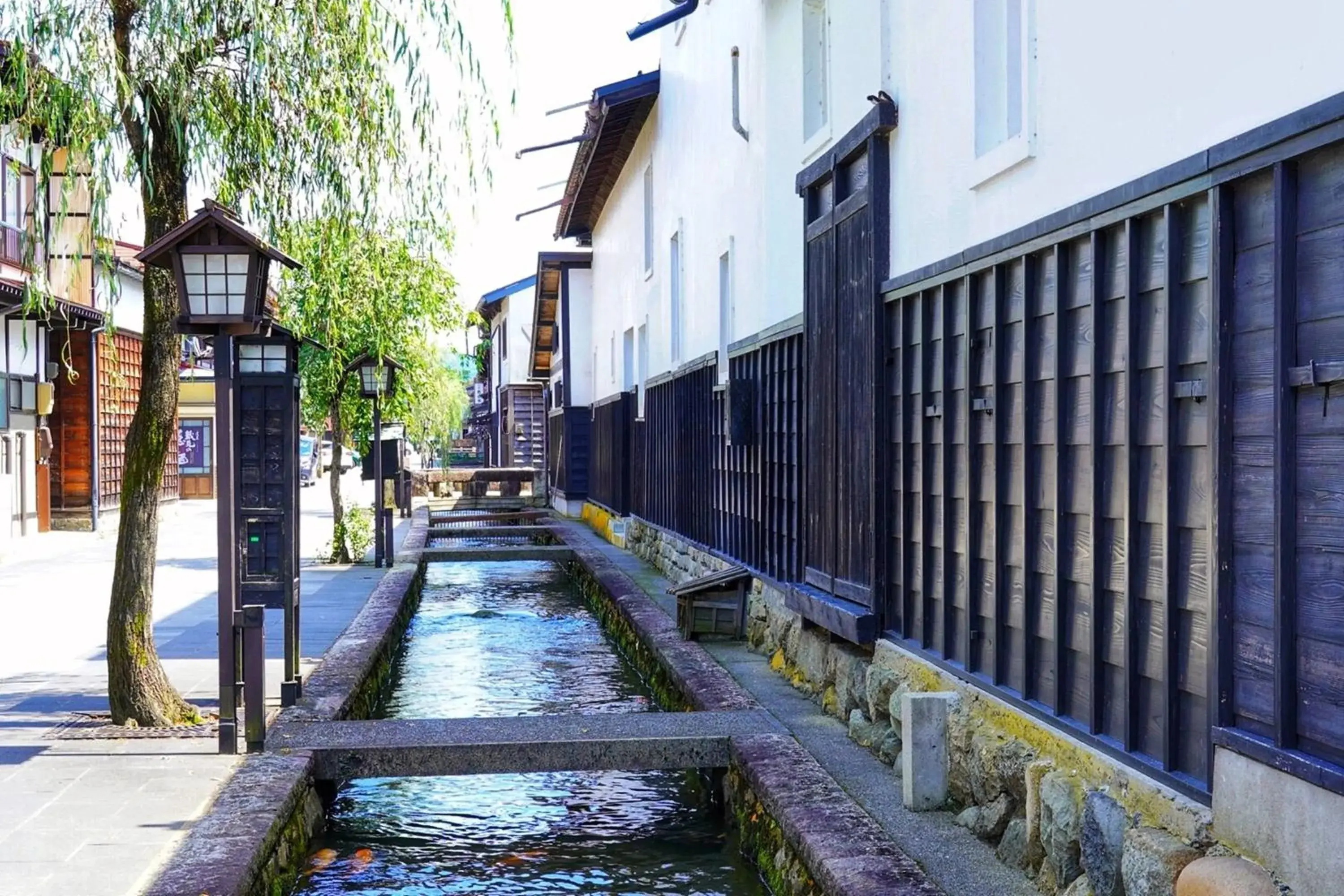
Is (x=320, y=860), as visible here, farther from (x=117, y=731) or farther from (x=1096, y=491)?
(x=1096, y=491)

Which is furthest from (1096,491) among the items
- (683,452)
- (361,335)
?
(361,335)

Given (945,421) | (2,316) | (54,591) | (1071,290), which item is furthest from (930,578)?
(2,316)

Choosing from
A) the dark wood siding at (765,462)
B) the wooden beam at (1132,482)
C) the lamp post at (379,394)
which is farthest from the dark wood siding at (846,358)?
the lamp post at (379,394)

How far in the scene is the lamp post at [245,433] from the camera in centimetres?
701

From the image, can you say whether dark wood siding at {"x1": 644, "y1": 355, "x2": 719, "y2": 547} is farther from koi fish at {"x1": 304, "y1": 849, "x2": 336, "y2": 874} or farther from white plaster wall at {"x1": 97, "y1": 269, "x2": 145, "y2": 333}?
white plaster wall at {"x1": 97, "y1": 269, "x2": 145, "y2": 333}

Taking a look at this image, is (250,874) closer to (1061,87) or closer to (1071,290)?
(1071,290)

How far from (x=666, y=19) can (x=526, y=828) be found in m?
10.2

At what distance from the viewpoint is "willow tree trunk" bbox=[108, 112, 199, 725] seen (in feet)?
24.8

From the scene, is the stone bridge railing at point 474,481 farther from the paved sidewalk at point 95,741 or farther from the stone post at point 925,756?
the stone post at point 925,756

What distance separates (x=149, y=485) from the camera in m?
7.68

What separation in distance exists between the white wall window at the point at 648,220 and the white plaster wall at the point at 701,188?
160 millimetres

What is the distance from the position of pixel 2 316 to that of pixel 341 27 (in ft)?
46.9

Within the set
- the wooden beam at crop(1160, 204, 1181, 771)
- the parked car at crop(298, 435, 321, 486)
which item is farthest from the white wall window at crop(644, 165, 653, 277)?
the parked car at crop(298, 435, 321, 486)

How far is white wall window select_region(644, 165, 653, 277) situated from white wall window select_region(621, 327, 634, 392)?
235cm
